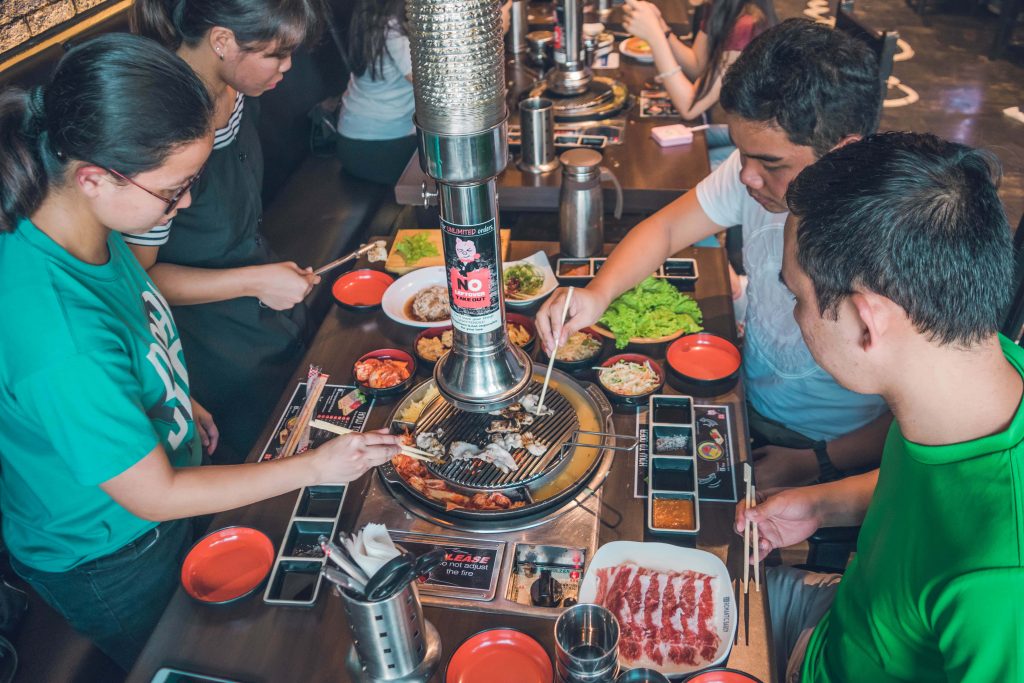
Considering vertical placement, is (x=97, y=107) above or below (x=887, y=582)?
above

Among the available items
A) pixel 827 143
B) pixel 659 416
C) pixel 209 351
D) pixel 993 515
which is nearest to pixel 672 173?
pixel 827 143

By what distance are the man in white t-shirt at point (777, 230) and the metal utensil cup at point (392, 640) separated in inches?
36.7

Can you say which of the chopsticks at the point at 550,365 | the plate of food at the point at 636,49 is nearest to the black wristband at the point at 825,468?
the chopsticks at the point at 550,365

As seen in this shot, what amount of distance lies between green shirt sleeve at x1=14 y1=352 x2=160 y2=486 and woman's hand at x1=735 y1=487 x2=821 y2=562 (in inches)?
53.2

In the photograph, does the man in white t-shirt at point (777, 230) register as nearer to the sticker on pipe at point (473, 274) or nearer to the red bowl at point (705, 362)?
the red bowl at point (705, 362)

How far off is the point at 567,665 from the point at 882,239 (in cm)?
92

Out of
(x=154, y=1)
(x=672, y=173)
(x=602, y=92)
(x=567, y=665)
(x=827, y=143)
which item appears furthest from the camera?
(x=602, y=92)

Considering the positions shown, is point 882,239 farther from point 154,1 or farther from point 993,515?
point 154,1

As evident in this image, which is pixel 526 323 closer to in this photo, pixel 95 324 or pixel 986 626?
pixel 95 324

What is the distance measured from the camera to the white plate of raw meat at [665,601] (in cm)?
150

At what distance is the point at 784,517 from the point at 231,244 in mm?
2083

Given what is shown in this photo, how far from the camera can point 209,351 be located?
112 inches

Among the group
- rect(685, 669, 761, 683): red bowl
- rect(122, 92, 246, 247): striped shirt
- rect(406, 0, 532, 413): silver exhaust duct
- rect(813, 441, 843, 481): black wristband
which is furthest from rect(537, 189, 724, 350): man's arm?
rect(122, 92, 246, 247): striped shirt

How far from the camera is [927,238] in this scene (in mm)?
1275
